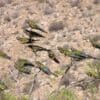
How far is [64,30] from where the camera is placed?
18578mm

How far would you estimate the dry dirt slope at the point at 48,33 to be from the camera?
1574cm

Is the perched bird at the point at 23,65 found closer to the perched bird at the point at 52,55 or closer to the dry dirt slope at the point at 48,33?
the dry dirt slope at the point at 48,33

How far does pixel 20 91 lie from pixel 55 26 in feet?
15.6

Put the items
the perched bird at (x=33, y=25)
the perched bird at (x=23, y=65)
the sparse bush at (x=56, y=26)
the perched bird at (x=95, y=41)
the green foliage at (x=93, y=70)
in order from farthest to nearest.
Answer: the perched bird at (x=33, y=25) → the sparse bush at (x=56, y=26) → the perched bird at (x=95, y=41) → the perched bird at (x=23, y=65) → the green foliage at (x=93, y=70)

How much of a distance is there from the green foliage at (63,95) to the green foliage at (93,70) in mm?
1300

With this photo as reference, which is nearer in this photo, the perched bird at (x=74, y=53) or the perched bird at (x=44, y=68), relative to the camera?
the perched bird at (x=44, y=68)

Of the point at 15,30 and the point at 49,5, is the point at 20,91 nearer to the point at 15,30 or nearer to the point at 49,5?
the point at 15,30

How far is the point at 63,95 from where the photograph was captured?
14914mm

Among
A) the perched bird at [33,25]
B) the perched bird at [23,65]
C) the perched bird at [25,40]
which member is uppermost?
the perched bird at [33,25]

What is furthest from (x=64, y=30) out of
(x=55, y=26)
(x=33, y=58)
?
(x=33, y=58)

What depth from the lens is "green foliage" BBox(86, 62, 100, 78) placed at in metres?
15.6

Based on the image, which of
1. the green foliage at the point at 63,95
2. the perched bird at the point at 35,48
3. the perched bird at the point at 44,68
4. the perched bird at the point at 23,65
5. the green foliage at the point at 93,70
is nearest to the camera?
the green foliage at the point at 63,95

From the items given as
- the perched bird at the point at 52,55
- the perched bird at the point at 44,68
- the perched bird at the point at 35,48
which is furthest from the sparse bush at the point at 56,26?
the perched bird at the point at 44,68

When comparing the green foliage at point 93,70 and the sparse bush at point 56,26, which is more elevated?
the sparse bush at point 56,26
